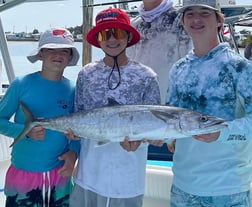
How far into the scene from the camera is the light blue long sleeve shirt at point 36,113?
2279 millimetres

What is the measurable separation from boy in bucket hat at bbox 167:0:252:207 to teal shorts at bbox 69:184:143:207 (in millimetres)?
224

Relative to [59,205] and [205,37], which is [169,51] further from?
[59,205]

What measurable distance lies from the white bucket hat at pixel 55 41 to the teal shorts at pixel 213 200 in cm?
99

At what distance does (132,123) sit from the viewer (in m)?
1.94

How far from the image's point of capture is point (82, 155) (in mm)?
2244

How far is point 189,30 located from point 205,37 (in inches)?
3.5

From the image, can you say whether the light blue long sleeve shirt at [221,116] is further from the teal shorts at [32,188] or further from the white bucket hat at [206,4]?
the teal shorts at [32,188]

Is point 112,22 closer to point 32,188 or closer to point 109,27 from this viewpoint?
point 109,27

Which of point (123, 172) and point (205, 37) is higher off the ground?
point (205, 37)

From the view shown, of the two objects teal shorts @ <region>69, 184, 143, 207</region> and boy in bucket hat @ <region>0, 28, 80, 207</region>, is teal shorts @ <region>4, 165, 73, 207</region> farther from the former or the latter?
teal shorts @ <region>69, 184, 143, 207</region>

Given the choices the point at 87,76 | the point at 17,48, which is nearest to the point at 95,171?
the point at 87,76

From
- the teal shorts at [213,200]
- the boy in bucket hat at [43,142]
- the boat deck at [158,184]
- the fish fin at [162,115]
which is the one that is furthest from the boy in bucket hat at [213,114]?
the boat deck at [158,184]

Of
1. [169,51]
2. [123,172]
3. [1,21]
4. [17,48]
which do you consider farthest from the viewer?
[17,48]

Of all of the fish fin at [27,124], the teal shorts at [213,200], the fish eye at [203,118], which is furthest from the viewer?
the fish fin at [27,124]
